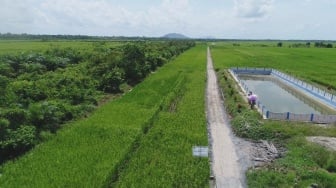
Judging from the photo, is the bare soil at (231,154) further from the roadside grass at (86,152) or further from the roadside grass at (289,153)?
the roadside grass at (86,152)

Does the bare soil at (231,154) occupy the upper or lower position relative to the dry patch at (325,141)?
lower

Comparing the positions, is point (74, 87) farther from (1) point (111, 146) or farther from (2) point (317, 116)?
(2) point (317, 116)

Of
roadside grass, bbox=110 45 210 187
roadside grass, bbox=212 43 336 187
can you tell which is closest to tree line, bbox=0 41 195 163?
roadside grass, bbox=110 45 210 187

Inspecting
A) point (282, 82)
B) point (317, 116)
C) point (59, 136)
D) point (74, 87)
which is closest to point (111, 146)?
point (59, 136)

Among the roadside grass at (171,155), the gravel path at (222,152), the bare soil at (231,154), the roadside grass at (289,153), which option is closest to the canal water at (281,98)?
the roadside grass at (289,153)

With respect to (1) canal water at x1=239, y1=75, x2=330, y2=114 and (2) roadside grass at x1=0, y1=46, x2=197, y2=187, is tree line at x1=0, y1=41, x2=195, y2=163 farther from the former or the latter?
(1) canal water at x1=239, y1=75, x2=330, y2=114

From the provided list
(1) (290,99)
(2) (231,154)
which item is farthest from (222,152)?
(1) (290,99)
